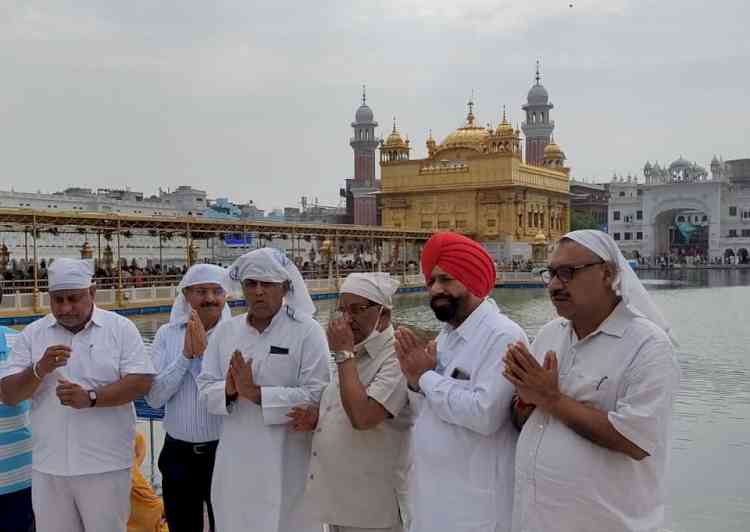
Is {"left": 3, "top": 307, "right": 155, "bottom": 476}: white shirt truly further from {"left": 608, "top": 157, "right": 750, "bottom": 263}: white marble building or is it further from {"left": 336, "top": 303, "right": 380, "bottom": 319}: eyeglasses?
{"left": 608, "top": 157, "right": 750, "bottom": 263}: white marble building

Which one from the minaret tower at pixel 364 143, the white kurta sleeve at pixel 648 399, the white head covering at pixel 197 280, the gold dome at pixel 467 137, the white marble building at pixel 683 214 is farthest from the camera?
the minaret tower at pixel 364 143

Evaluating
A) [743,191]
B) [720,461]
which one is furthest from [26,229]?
[743,191]

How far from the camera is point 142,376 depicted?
129 inches

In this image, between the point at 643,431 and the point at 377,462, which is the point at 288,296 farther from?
the point at 643,431

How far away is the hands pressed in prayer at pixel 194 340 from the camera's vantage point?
3.45m

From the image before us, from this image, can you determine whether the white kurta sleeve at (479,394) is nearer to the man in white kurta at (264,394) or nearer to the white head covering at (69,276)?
the man in white kurta at (264,394)

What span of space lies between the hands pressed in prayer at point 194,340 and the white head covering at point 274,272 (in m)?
0.36

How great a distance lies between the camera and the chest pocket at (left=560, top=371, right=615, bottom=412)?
2234mm

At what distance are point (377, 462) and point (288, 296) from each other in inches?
31.4

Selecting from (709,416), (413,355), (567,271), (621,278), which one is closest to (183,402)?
(413,355)

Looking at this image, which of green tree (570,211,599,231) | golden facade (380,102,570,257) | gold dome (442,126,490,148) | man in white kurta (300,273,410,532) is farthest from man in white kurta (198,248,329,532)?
green tree (570,211,599,231)

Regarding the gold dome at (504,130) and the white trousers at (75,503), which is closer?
the white trousers at (75,503)

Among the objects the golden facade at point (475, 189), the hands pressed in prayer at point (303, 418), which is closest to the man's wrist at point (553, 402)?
the hands pressed in prayer at point (303, 418)

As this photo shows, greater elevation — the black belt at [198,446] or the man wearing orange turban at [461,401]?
the man wearing orange turban at [461,401]
